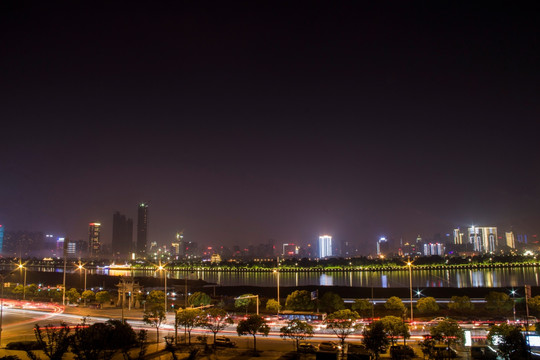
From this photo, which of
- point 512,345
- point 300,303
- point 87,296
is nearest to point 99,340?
point 512,345

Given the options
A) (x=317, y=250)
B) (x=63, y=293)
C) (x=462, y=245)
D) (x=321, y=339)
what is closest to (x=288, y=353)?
(x=321, y=339)

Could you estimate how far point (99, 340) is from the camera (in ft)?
25.1

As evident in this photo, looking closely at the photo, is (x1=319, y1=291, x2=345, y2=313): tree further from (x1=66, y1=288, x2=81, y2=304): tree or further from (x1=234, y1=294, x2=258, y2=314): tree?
(x1=66, y1=288, x2=81, y2=304): tree

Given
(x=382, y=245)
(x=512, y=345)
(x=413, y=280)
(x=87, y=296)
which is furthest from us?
(x=382, y=245)

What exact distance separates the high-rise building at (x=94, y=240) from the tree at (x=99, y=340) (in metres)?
176

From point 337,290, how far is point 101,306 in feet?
58.8

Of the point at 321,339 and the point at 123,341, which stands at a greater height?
the point at 123,341

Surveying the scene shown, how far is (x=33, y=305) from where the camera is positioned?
2392 centimetres

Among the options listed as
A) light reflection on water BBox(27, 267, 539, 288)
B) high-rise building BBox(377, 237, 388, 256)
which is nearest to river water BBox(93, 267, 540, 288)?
light reflection on water BBox(27, 267, 539, 288)

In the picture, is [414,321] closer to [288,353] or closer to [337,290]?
[288,353]

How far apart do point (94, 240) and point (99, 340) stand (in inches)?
7034

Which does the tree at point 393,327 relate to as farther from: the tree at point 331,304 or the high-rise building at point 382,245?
the high-rise building at point 382,245

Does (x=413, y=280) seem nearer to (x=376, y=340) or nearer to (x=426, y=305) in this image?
(x=426, y=305)

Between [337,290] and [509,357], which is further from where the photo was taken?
[337,290]
